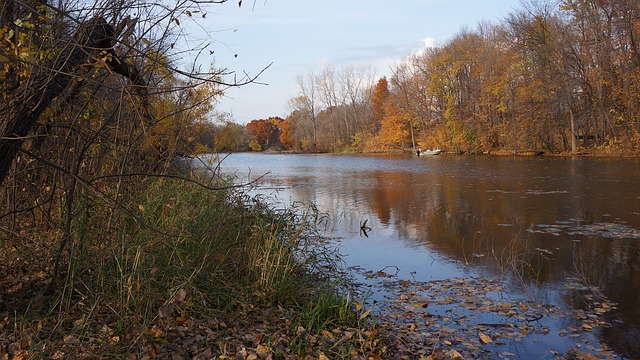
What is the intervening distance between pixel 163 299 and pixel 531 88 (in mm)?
39522

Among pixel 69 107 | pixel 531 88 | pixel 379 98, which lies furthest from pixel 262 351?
pixel 379 98

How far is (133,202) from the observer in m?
6.71

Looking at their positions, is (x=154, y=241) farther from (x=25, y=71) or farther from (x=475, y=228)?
(x=475, y=228)

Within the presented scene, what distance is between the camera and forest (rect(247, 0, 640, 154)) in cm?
3428

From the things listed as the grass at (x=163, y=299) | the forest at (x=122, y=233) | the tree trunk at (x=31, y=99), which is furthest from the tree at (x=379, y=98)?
the tree trunk at (x=31, y=99)

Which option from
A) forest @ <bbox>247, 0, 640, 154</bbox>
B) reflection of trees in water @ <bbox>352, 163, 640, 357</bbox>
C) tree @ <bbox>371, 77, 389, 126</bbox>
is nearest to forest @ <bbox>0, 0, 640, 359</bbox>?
reflection of trees in water @ <bbox>352, 163, 640, 357</bbox>

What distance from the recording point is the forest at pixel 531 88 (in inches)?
1350

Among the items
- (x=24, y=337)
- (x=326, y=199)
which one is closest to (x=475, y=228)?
(x=326, y=199)

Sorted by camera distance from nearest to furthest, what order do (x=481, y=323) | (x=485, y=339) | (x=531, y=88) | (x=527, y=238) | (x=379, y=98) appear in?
(x=485, y=339) → (x=481, y=323) → (x=527, y=238) → (x=531, y=88) → (x=379, y=98)

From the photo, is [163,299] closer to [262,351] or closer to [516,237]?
[262,351]

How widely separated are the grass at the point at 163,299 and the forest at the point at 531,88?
109ft

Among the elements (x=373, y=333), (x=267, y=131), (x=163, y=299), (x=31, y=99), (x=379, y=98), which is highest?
(x=379, y=98)

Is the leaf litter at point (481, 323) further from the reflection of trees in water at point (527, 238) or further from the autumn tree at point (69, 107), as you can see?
the autumn tree at point (69, 107)

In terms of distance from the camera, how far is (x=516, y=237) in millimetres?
10547
